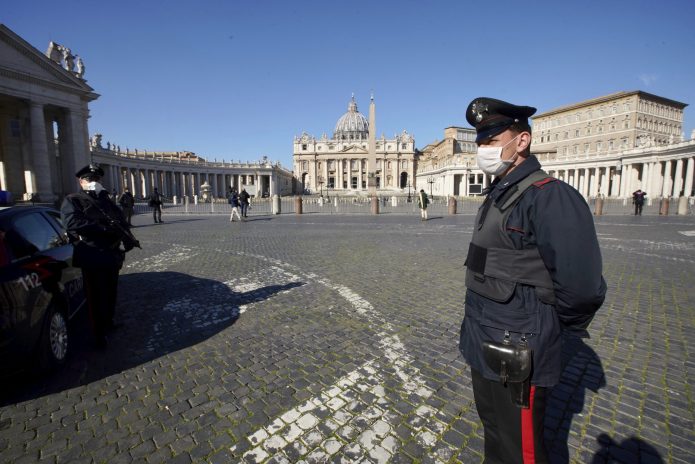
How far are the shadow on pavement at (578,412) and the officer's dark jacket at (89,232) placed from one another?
166 inches

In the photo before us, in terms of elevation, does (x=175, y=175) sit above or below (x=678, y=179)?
above

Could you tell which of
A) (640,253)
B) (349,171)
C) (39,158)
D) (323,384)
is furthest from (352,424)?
(349,171)

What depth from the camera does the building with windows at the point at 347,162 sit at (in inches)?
4001

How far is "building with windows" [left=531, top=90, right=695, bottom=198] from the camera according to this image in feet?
155

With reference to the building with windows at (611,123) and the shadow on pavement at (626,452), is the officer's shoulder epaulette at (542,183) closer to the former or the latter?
the shadow on pavement at (626,452)

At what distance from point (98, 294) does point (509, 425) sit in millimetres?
4100

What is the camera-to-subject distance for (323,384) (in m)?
3.17

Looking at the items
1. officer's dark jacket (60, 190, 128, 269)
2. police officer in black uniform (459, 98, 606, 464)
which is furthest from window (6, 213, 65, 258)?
police officer in black uniform (459, 98, 606, 464)

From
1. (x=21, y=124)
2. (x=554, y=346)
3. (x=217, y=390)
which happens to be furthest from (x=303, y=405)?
(x=21, y=124)

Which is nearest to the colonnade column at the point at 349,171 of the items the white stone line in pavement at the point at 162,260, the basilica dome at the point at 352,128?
the basilica dome at the point at 352,128

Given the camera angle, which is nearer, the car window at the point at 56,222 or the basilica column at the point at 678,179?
the car window at the point at 56,222

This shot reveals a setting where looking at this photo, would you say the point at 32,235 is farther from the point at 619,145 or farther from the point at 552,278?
the point at 619,145

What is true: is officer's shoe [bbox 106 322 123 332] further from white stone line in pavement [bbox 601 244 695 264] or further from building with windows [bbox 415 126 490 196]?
building with windows [bbox 415 126 490 196]

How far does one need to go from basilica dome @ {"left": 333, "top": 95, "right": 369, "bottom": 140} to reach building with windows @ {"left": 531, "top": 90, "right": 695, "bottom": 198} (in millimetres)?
49083
